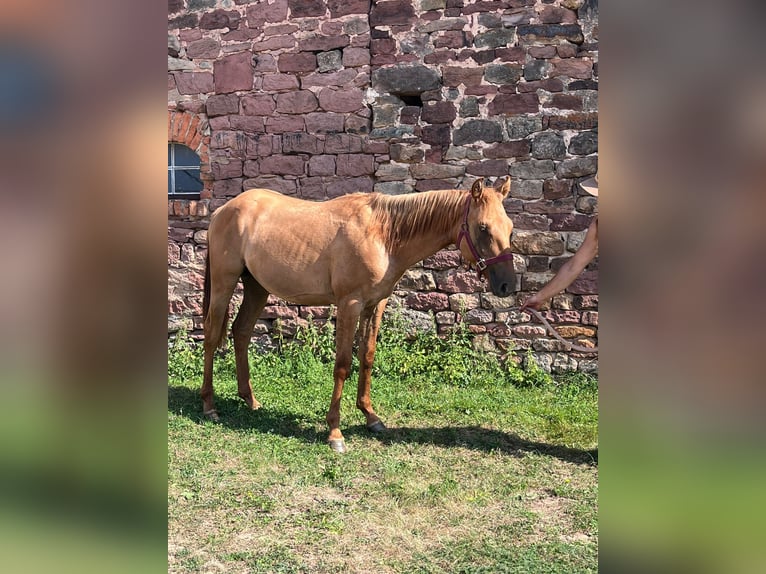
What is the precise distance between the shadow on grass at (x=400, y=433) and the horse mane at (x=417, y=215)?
1.40 metres

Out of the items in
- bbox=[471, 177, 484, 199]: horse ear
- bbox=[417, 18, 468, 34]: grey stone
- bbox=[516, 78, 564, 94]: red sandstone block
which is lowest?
bbox=[471, 177, 484, 199]: horse ear

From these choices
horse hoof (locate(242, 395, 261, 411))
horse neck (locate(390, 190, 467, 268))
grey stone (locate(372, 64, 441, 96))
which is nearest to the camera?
horse neck (locate(390, 190, 467, 268))

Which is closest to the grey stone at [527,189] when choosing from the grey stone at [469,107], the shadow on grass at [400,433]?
the grey stone at [469,107]

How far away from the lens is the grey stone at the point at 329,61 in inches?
250

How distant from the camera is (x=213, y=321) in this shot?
523 cm

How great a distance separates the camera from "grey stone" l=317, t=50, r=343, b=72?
6359 millimetres

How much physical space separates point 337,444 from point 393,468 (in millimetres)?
499

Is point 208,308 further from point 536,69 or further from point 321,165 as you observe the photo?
point 536,69

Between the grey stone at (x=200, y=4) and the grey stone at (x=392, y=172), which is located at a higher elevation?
the grey stone at (x=200, y=4)

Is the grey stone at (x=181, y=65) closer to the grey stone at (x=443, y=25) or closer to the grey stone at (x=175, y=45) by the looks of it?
the grey stone at (x=175, y=45)

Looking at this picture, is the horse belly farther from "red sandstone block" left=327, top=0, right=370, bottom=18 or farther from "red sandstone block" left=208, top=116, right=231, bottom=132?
"red sandstone block" left=327, top=0, right=370, bottom=18

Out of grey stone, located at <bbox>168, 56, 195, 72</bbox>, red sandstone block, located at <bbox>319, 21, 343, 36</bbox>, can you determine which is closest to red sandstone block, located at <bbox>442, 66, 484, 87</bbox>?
red sandstone block, located at <bbox>319, 21, 343, 36</bbox>
